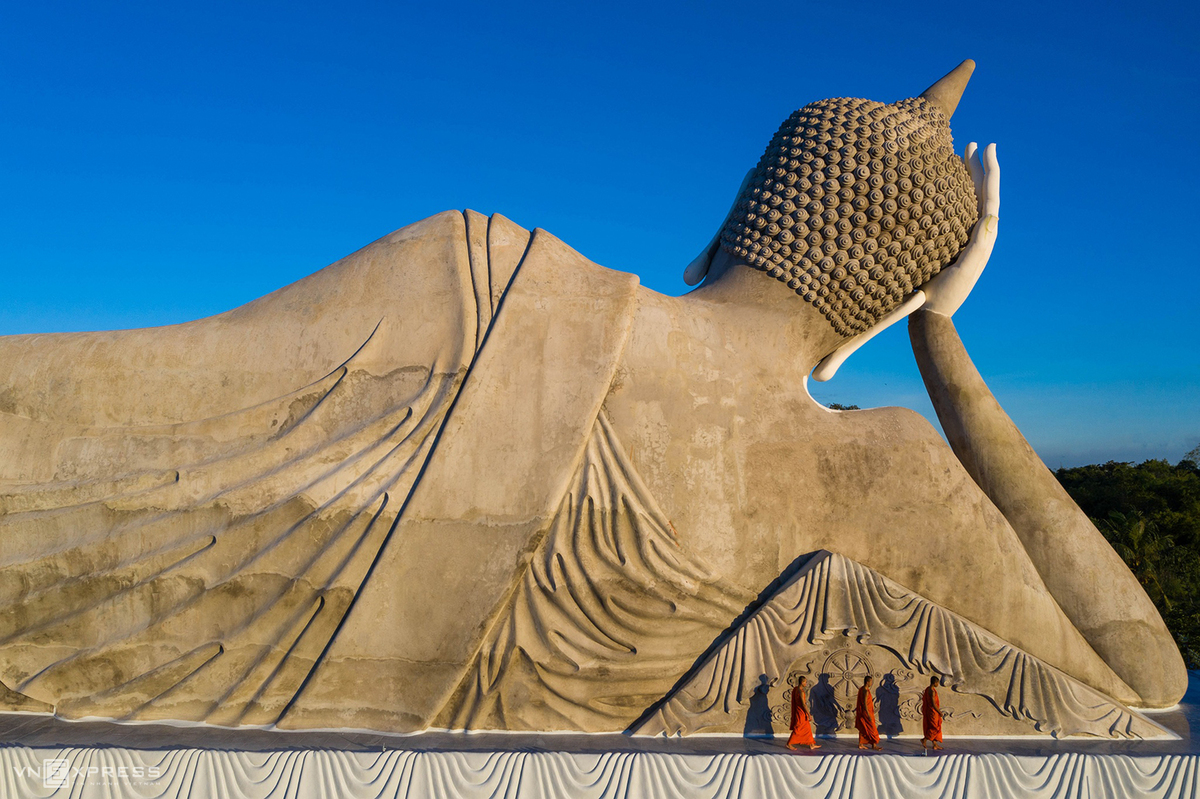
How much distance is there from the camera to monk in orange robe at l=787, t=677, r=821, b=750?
4.23m

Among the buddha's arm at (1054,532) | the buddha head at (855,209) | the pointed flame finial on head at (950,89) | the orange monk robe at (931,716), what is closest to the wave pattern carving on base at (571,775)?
the orange monk robe at (931,716)

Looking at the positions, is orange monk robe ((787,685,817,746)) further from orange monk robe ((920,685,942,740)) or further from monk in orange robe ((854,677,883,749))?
orange monk robe ((920,685,942,740))

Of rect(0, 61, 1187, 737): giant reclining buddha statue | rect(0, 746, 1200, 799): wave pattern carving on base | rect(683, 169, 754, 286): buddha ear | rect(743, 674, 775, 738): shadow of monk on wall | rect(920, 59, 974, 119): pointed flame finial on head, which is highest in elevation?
rect(920, 59, 974, 119): pointed flame finial on head

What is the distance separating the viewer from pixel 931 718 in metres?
4.27

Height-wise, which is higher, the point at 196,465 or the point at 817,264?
the point at 817,264

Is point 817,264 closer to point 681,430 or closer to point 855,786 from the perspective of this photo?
point 681,430

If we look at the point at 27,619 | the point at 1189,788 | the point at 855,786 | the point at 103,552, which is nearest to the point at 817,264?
the point at 855,786

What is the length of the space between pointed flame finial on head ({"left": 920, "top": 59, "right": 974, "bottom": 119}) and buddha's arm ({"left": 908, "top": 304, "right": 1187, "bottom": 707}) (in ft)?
5.06

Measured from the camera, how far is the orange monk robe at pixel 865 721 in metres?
A: 4.28

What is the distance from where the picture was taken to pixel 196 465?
14.2 feet

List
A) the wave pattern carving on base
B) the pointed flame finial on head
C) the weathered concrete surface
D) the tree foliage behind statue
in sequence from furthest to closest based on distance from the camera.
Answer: the tree foliage behind statue, the pointed flame finial on head, the weathered concrete surface, the wave pattern carving on base

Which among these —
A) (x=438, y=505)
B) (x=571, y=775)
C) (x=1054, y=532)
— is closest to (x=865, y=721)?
(x=571, y=775)

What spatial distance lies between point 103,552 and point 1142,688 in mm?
6245

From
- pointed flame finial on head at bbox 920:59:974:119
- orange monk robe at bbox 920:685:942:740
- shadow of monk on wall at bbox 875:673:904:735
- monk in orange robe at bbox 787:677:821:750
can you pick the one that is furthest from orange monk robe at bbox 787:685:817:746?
pointed flame finial on head at bbox 920:59:974:119
